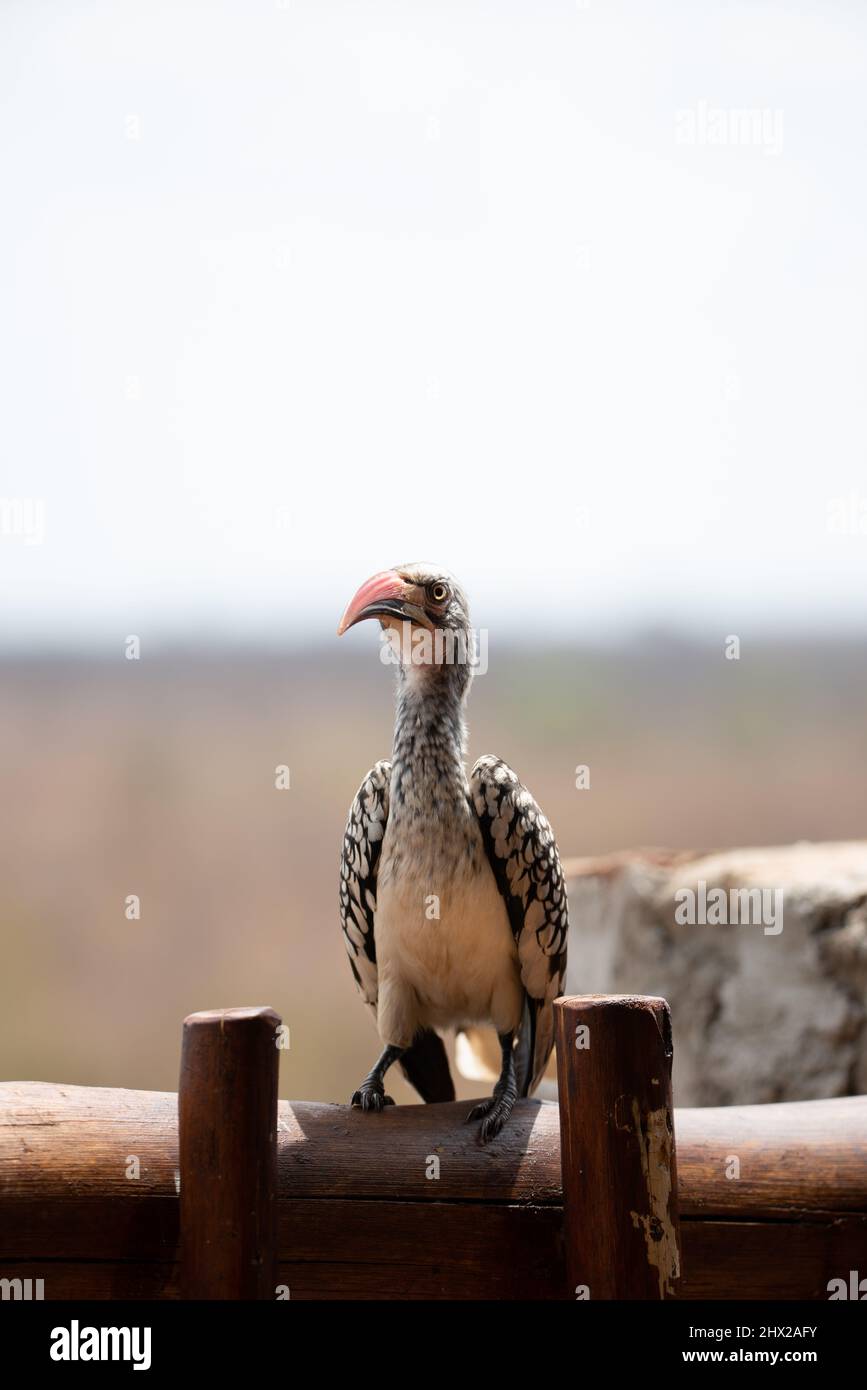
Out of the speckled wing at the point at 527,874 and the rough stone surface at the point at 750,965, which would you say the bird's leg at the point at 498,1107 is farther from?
the rough stone surface at the point at 750,965

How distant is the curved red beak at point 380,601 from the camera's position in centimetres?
187

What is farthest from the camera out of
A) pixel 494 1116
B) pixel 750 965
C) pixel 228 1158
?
pixel 750 965

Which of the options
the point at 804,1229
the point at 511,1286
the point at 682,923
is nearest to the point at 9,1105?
the point at 511,1286

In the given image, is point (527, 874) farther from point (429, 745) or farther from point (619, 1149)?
point (619, 1149)

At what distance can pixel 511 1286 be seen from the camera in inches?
57.8

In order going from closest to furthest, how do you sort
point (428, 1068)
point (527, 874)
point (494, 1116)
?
point (494, 1116), point (527, 874), point (428, 1068)

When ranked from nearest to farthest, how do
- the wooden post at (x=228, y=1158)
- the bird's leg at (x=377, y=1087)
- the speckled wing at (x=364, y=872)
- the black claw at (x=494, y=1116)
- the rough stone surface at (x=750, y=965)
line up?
the wooden post at (x=228, y=1158) → the black claw at (x=494, y=1116) → the bird's leg at (x=377, y=1087) → the speckled wing at (x=364, y=872) → the rough stone surface at (x=750, y=965)

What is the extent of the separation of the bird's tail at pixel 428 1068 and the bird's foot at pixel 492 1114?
413 mm

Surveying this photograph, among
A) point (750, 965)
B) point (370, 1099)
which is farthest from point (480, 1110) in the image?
point (750, 965)

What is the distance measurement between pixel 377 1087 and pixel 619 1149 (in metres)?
0.56

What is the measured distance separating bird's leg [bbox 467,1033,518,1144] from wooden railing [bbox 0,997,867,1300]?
2 centimetres

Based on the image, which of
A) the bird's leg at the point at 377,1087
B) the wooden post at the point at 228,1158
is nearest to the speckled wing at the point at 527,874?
the bird's leg at the point at 377,1087

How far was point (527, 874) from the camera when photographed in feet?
6.31
